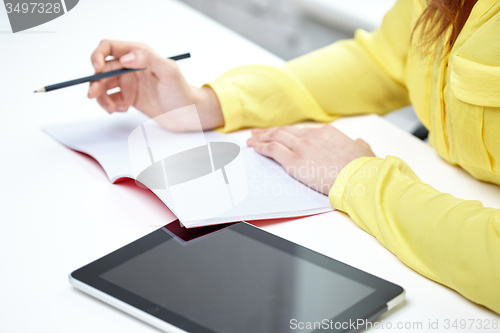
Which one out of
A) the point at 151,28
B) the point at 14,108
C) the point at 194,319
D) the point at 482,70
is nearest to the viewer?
the point at 194,319

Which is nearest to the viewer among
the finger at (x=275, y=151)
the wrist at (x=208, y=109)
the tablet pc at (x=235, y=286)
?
the tablet pc at (x=235, y=286)

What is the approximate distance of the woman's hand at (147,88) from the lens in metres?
0.64

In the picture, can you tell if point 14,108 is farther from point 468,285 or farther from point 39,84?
point 468,285

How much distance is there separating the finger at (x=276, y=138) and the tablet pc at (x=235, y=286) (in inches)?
7.9

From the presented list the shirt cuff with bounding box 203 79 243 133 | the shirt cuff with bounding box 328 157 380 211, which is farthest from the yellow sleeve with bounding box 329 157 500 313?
the shirt cuff with bounding box 203 79 243 133

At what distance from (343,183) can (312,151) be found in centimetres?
9

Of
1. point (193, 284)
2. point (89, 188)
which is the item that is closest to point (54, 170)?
point (89, 188)

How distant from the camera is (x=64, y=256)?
1.36 ft

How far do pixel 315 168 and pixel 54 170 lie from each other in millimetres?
297

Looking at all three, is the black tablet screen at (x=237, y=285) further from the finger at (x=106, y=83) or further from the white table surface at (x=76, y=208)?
the finger at (x=106, y=83)

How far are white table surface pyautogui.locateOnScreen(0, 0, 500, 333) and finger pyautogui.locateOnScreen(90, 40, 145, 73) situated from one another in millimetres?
84

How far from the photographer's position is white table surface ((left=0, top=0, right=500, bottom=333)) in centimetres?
37

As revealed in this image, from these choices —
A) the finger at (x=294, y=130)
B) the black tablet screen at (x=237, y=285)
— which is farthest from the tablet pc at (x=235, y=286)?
the finger at (x=294, y=130)

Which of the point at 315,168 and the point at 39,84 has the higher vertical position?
the point at 39,84
